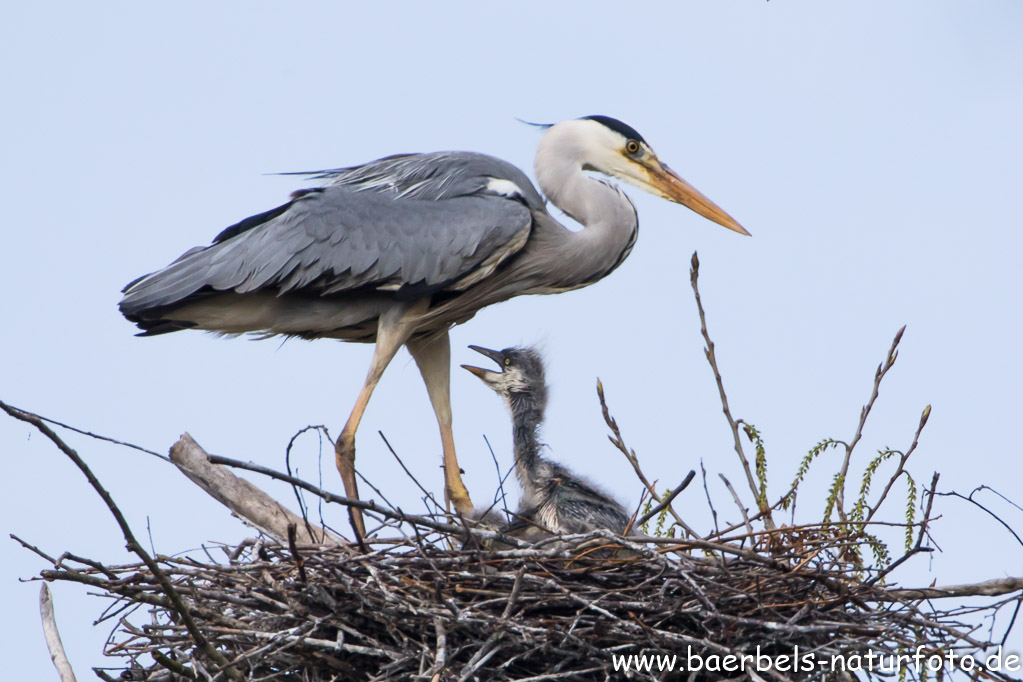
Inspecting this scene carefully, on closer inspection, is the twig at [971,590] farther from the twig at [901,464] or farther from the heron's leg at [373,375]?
the heron's leg at [373,375]

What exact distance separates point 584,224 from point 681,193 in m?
0.55

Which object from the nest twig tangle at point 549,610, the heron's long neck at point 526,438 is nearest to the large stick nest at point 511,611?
the nest twig tangle at point 549,610

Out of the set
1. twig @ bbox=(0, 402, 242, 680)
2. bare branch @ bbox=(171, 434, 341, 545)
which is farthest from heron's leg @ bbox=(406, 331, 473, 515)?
twig @ bbox=(0, 402, 242, 680)

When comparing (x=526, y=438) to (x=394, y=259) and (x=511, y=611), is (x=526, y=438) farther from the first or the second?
(x=511, y=611)

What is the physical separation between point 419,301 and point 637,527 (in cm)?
169

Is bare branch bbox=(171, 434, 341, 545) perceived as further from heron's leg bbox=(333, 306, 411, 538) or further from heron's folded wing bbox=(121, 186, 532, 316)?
heron's folded wing bbox=(121, 186, 532, 316)

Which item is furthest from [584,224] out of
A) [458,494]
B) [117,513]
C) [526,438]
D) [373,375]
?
[117,513]

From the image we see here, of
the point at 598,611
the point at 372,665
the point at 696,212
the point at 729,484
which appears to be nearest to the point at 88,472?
the point at 372,665

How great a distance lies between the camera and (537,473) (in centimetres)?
536

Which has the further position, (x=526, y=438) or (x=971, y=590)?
(x=526, y=438)

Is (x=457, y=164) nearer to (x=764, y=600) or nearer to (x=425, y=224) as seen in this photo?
(x=425, y=224)

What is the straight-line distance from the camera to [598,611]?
154 inches

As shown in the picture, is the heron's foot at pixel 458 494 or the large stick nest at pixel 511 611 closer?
the large stick nest at pixel 511 611

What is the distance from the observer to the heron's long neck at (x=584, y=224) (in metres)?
5.89
